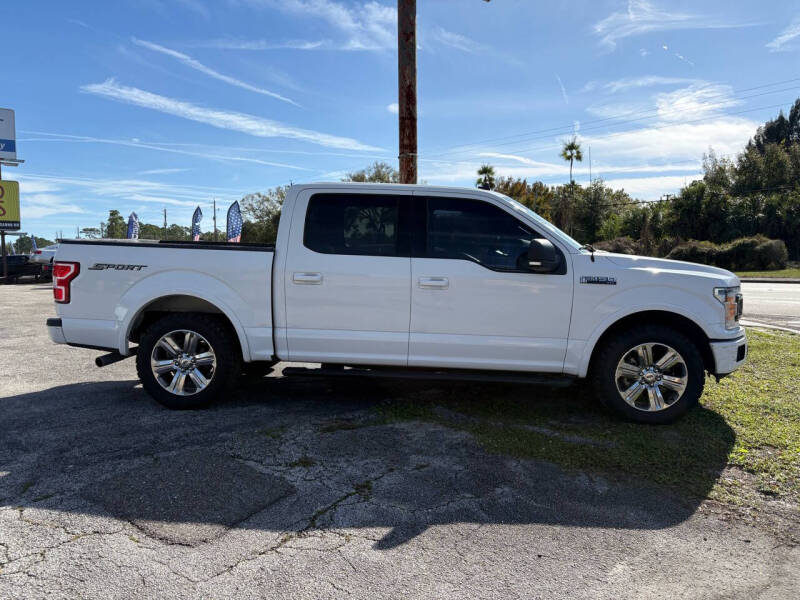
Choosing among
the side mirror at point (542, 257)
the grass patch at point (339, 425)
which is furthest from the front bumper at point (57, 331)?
the side mirror at point (542, 257)

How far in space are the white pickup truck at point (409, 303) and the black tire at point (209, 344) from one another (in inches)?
0.5

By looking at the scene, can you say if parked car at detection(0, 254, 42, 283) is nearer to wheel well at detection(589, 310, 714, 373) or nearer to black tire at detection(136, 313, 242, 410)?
black tire at detection(136, 313, 242, 410)

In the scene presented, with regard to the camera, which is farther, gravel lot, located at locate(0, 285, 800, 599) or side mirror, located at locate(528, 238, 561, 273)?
side mirror, located at locate(528, 238, 561, 273)

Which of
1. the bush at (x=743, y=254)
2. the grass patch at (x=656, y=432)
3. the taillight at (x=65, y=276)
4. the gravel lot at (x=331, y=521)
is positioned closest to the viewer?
the gravel lot at (x=331, y=521)

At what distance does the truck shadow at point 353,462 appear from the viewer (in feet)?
10.5

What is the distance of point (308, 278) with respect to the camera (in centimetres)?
486

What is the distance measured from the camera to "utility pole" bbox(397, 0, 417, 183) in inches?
343

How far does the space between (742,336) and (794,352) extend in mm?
3621

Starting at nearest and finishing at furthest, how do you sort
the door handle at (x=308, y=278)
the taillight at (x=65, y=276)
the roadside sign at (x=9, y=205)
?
1. the door handle at (x=308, y=278)
2. the taillight at (x=65, y=276)
3. the roadside sign at (x=9, y=205)

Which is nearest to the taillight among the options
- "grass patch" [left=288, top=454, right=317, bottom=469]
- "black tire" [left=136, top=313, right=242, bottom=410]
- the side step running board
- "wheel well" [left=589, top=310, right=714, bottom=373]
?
"black tire" [left=136, top=313, right=242, bottom=410]

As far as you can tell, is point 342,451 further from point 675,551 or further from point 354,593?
point 675,551

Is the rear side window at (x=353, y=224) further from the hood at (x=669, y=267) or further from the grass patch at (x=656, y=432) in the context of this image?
the hood at (x=669, y=267)

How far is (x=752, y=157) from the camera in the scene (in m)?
51.6

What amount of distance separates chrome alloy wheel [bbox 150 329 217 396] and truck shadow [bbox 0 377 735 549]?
0.26 metres
